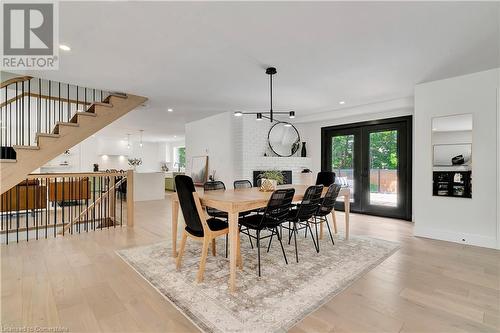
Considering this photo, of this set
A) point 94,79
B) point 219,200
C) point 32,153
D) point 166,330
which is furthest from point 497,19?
point 32,153

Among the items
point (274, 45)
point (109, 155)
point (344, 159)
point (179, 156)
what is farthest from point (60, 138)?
point (179, 156)

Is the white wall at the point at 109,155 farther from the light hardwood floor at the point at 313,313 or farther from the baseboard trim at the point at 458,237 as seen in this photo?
the baseboard trim at the point at 458,237

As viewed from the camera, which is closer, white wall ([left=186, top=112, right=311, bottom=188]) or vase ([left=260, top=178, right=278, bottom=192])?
vase ([left=260, top=178, right=278, bottom=192])

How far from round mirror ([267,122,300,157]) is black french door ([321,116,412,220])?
0.91 m

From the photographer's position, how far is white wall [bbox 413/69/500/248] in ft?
11.4

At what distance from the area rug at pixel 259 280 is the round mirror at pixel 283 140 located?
125 inches

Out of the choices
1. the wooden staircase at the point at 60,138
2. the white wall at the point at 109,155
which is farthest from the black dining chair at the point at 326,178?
the white wall at the point at 109,155

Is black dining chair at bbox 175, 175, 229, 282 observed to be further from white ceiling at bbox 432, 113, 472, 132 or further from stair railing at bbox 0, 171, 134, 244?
white ceiling at bbox 432, 113, 472, 132

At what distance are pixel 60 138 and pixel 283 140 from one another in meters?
4.69

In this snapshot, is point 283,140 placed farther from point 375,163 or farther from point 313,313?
point 313,313

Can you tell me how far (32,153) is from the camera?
11.8ft

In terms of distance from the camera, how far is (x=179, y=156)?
1298cm

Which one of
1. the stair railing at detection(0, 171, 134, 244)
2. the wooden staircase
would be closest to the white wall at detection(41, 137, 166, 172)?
the stair railing at detection(0, 171, 134, 244)

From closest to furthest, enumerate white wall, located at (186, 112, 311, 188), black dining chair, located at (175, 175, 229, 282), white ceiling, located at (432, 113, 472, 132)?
black dining chair, located at (175, 175, 229, 282)
white ceiling, located at (432, 113, 472, 132)
white wall, located at (186, 112, 311, 188)
